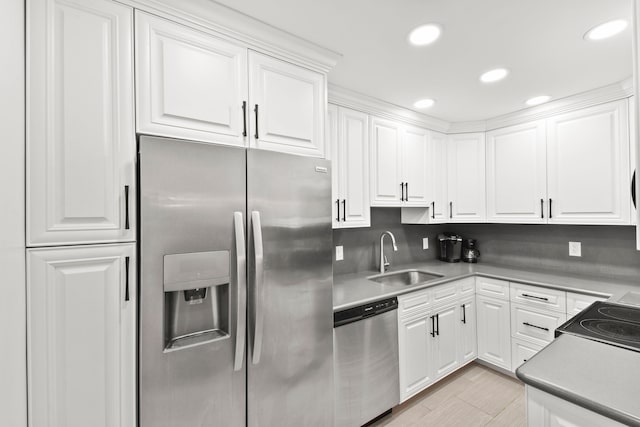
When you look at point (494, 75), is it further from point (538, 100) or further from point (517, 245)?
point (517, 245)

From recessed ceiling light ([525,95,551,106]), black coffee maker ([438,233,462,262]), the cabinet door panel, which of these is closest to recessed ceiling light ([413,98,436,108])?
the cabinet door panel

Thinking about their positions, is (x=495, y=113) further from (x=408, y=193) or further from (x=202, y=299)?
(x=202, y=299)

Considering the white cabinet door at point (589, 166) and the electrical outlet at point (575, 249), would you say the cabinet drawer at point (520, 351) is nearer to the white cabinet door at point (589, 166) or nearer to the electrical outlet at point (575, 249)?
the electrical outlet at point (575, 249)

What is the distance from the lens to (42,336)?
3.18 ft

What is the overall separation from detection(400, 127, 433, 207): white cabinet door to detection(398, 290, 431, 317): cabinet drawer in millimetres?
820

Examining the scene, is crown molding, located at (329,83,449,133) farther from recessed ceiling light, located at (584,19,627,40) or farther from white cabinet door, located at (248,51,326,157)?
recessed ceiling light, located at (584,19,627,40)

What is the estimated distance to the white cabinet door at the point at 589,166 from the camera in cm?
219

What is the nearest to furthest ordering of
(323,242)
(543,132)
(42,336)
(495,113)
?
(42,336) < (323,242) < (543,132) < (495,113)

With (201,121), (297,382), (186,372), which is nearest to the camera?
(186,372)

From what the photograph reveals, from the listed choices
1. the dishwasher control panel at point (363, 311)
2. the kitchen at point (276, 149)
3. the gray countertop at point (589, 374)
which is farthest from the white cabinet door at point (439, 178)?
the gray countertop at point (589, 374)

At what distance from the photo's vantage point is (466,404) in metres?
2.21

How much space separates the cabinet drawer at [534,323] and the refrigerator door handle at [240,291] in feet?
7.80

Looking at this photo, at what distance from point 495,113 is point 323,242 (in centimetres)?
240

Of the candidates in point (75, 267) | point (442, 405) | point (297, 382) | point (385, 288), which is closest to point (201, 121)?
point (75, 267)
